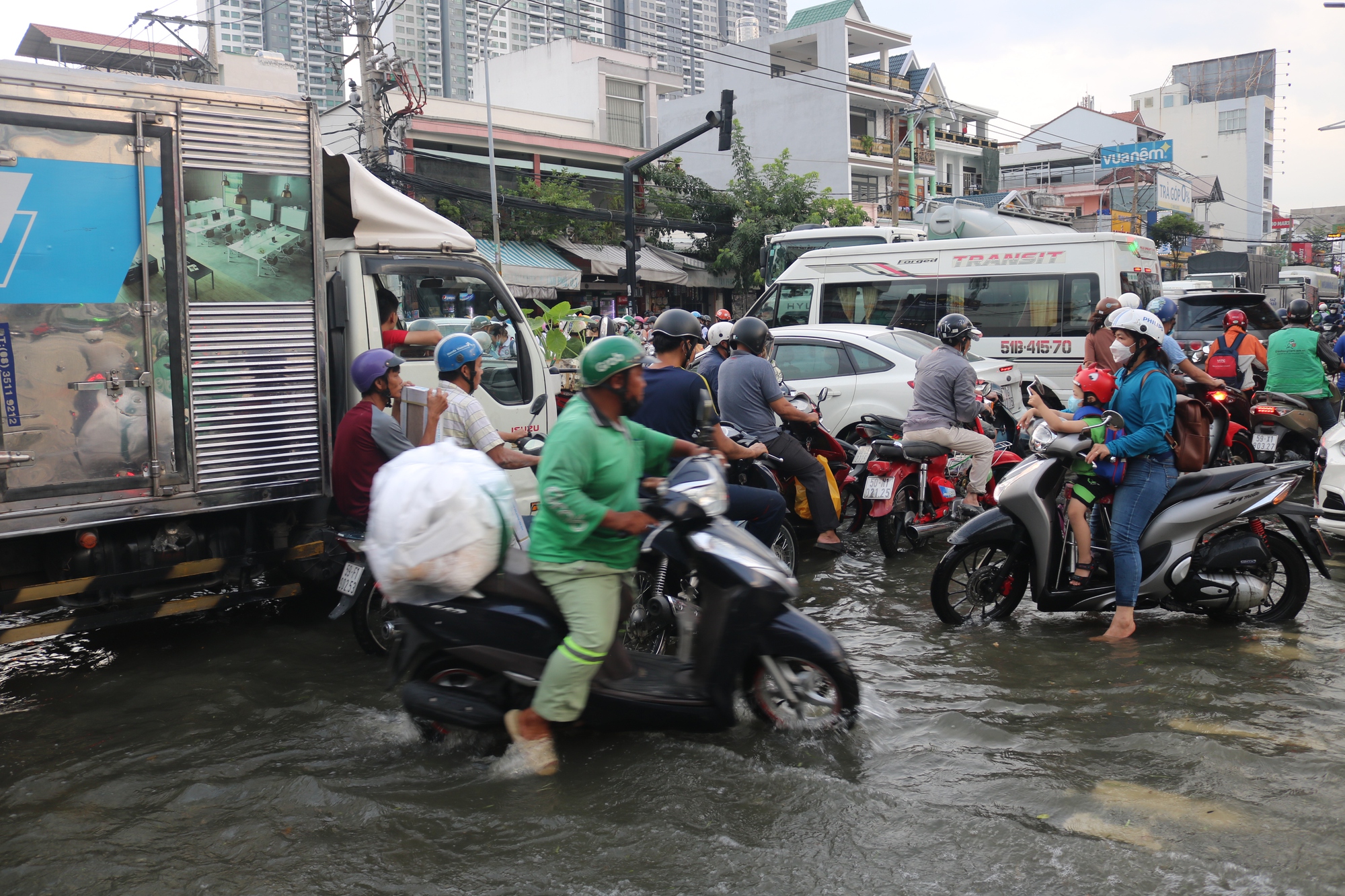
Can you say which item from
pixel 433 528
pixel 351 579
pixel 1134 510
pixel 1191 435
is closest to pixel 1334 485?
pixel 1191 435

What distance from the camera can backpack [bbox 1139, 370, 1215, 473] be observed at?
5.24 meters

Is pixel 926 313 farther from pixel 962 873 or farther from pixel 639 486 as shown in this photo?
pixel 962 873

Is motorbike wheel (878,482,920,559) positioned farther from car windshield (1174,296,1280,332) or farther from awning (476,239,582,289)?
awning (476,239,582,289)

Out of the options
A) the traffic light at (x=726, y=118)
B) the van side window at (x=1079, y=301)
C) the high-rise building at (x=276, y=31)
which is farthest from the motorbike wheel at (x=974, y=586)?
the high-rise building at (x=276, y=31)

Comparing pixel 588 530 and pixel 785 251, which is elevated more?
pixel 785 251

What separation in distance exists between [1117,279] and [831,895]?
412 inches

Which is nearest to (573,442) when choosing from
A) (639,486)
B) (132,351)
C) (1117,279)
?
(639,486)

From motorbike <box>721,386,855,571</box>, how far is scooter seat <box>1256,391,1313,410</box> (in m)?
3.87

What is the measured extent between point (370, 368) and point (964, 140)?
5033cm

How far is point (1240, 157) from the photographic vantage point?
81875mm

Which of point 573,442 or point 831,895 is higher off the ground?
point 573,442

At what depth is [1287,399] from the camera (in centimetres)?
872

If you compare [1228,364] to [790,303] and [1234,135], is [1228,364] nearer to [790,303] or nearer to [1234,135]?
[790,303]

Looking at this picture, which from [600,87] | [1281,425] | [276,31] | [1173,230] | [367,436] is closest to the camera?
[367,436]
